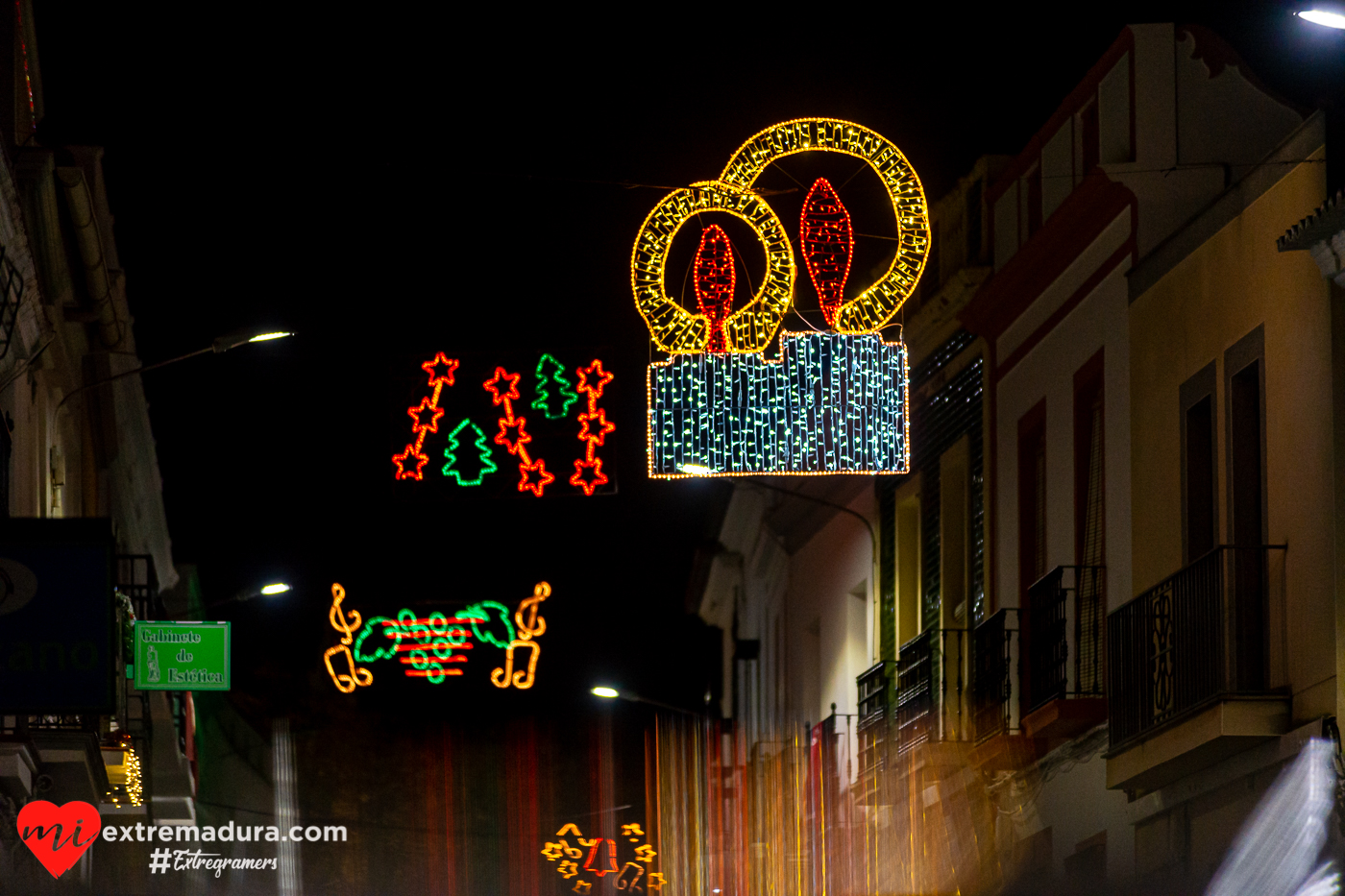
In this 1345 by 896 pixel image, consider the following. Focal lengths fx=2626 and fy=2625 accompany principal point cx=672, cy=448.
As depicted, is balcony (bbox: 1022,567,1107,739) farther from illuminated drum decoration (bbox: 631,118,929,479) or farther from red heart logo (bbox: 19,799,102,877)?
red heart logo (bbox: 19,799,102,877)

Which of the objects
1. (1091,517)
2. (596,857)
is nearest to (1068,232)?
(1091,517)

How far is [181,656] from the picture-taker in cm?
2298

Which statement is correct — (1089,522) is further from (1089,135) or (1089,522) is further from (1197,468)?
(1089,135)

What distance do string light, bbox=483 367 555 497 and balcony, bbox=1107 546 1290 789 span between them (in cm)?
533

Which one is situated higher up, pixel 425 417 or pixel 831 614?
pixel 425 417

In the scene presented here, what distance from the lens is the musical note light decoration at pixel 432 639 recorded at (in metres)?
22.8

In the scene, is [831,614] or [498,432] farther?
[831,614]

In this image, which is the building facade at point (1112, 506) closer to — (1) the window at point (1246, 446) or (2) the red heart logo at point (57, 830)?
(1) the window at point (1246, 446)

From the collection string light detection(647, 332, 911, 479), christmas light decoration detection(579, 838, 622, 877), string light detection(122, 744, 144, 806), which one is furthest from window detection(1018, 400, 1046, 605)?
christmas light decoration detection(579, 838, 622, 877)

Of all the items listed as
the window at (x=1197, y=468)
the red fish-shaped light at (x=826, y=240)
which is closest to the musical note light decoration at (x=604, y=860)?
the red fish-shaped light at (x=826, y=240)

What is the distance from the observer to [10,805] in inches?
917

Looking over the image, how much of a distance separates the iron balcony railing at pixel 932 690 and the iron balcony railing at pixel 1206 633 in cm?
499

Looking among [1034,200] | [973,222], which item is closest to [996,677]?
[1034,200]

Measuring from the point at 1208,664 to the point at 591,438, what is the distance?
6136mm
